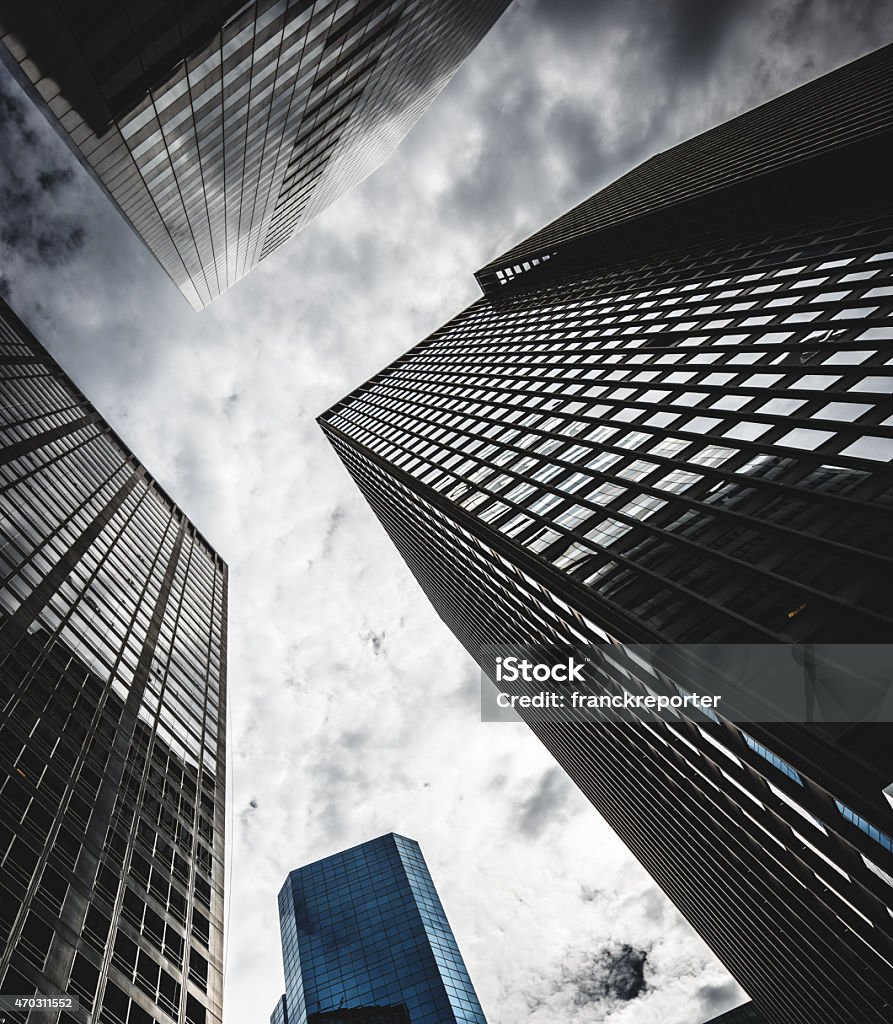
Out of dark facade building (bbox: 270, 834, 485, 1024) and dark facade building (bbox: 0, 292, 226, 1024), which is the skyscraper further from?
dark facade building (bbox: 270, 834, 485, 1024)

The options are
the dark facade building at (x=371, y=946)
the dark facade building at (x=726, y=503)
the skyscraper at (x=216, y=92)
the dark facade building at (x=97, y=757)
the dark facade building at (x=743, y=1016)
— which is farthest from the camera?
the dark facade building at (x=743, y=1016)

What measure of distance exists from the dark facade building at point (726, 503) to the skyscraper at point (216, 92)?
25.5m

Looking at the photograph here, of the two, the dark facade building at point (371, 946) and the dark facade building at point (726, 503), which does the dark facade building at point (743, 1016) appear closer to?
the dark facade building at point (371, 946)

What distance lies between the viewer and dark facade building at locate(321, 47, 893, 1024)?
18.8m

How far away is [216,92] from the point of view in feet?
96.8

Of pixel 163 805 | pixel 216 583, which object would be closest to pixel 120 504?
pixel 216 583

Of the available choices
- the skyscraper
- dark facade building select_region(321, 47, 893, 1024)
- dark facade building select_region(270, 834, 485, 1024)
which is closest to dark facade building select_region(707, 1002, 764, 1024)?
dark facade building select_region(270, 834, 485, 1024)

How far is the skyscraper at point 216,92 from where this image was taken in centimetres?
2217

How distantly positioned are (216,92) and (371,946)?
4642 inches

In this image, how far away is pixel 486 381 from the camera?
62469 mm

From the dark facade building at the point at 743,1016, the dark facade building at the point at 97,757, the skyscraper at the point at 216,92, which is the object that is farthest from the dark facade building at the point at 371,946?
the skyscraper at the point at 216,92

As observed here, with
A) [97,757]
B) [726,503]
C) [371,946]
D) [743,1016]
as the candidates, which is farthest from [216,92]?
[743,1016]

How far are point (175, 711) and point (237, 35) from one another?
51488mm

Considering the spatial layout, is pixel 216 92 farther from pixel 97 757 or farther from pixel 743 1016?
pixel 743 1016
